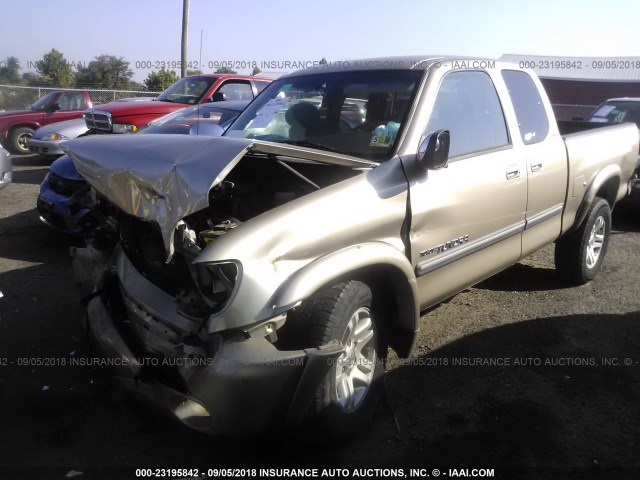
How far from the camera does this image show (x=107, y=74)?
30.6 metres

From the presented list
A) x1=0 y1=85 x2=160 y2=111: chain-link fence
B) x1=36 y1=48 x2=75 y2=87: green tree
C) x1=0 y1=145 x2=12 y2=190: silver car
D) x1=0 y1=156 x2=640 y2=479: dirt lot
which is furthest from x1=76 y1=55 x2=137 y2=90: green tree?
x1=0 y1=156 x2=640 y2=479: dirt lot

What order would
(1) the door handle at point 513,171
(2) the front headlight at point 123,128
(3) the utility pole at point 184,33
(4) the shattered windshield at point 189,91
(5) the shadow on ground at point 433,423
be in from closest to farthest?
(5) the shadow on ground at point 433,423 → (1) the door handle at point 513,171 → (2) the front headlight at point 123,128 → (4) the shattered windshield at point 189,91 → (3) the utility pole at point 184,33

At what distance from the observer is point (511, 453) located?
301 centimetres

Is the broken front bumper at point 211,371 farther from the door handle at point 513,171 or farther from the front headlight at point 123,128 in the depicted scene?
the front headlight at point 123,128

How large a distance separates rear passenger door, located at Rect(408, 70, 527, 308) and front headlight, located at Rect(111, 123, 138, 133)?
6.91 metres

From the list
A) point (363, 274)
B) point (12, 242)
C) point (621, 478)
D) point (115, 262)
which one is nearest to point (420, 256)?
point (363, 274)

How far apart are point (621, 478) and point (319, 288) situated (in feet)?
5.59

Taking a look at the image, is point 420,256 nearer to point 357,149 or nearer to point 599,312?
point 357,149

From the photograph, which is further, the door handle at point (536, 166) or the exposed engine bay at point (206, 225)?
the door handle at point (536, 166)

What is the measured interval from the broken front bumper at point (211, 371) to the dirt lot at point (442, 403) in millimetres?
478

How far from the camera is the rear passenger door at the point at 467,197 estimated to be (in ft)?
11.1

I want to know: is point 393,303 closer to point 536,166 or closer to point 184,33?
point 536,166

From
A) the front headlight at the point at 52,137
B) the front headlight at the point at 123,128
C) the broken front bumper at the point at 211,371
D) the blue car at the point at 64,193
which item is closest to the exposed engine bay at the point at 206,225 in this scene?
the broken front bumper at the point at 211,371

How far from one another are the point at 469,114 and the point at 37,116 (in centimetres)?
1211
